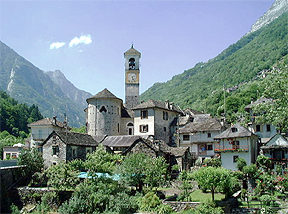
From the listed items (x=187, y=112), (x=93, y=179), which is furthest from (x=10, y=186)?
(x=187, y=112)

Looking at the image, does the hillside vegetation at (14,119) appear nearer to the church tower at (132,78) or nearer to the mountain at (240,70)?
the church tower at (132,78)

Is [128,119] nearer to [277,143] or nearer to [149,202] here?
[277,143]

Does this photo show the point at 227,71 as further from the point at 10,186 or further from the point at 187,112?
the point at 10,186

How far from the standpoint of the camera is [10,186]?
39.9 meters

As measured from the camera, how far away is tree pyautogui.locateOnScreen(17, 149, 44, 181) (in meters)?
42.3

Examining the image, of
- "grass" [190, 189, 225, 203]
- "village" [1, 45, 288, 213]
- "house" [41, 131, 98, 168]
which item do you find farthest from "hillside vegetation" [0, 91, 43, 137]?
"grass" [190, 189, 225, 203]

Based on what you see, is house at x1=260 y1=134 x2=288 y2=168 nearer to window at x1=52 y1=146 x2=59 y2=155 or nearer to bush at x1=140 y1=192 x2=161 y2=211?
bush at x1=140 y1=192 x2=161 y2=211

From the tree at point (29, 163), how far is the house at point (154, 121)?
2110cm

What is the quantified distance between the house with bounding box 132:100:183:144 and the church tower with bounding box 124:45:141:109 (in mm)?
12142

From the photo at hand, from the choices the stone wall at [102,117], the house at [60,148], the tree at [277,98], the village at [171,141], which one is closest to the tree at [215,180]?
the village at [171,141]

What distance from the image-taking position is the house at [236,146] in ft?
137

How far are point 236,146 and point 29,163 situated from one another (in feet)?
92.4

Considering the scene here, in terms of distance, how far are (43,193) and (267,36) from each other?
19077 cm

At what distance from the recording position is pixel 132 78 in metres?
72.9
